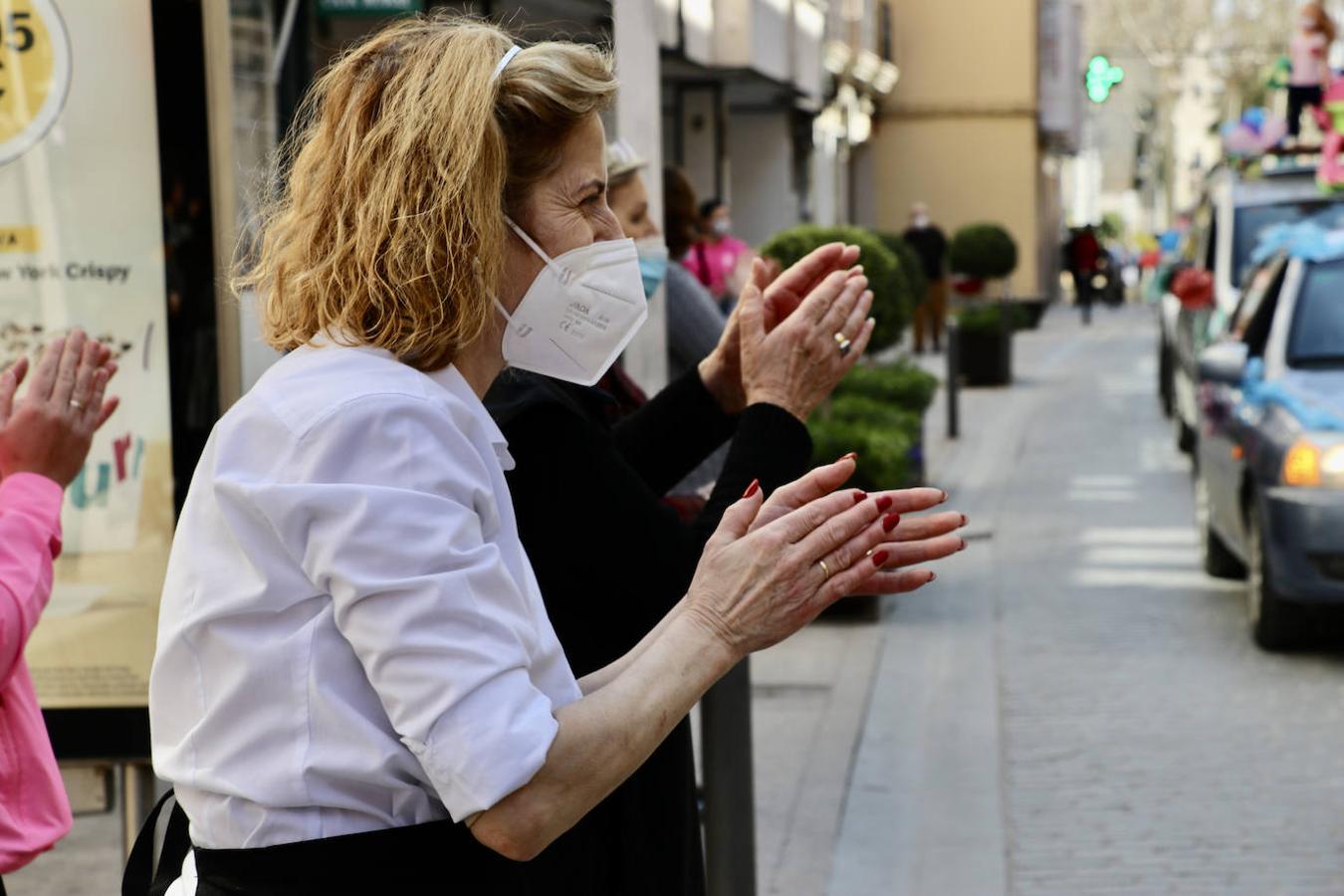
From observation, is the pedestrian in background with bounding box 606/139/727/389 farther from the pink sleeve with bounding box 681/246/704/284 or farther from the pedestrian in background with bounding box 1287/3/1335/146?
the pedestrian in background with bounding box 1287/3/1335/146

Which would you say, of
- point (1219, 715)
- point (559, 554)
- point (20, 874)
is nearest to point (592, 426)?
point (559, 554)

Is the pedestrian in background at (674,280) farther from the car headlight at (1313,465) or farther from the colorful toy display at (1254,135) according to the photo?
the colorful toy display at (1254,135)

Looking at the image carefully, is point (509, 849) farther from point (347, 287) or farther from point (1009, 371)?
point (1009, 371)

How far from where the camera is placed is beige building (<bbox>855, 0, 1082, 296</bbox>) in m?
42.5

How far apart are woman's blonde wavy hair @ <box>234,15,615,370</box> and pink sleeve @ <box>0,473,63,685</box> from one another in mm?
811

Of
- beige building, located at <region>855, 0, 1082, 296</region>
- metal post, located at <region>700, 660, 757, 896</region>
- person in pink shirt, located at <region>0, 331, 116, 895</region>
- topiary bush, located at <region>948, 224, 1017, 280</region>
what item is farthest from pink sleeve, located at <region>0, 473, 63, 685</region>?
beige building, located at <region>855, 0, 1082, 296</region>

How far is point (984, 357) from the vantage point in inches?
953

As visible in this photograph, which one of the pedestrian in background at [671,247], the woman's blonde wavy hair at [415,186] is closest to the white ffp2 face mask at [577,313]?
the woman's blonde wavy hair at [415,186]

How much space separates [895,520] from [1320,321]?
24.1 feet

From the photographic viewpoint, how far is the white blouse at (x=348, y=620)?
1781 millimetres

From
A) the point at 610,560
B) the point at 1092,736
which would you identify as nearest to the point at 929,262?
the point at 1092,736

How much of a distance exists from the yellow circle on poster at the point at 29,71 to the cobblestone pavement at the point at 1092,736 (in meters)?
2.99

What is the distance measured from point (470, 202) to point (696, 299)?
12.4 feet

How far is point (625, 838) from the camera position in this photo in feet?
7.87
